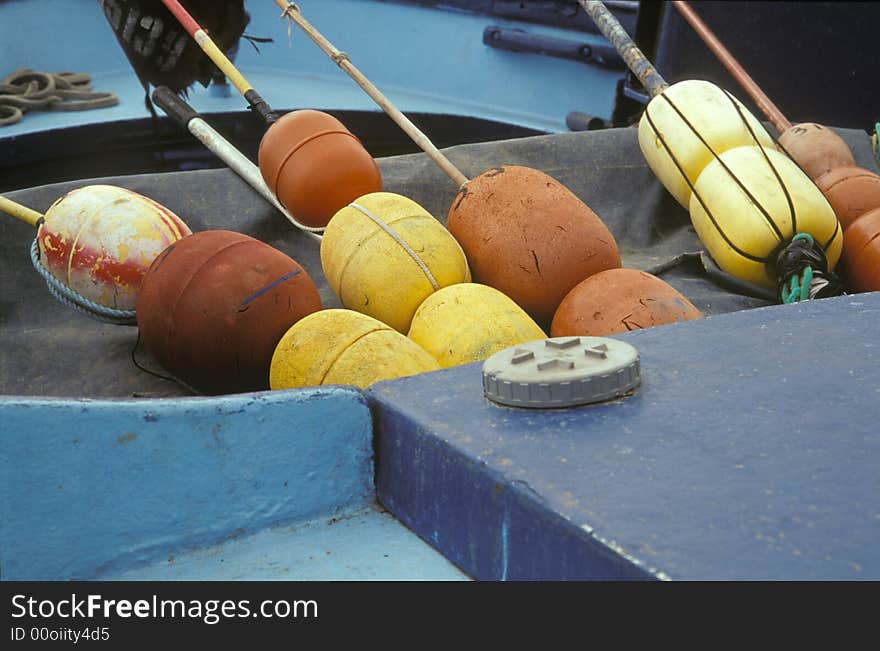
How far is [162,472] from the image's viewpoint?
3.25 ft

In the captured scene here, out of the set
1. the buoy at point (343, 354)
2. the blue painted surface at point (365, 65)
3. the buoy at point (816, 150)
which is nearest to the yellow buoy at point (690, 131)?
the buoy at point (816, 150)

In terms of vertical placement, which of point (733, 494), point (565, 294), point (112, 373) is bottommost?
point (112, 373)

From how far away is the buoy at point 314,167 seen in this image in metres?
2.33

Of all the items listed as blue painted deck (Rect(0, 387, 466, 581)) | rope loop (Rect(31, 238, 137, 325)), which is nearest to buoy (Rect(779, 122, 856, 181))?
rope loop (Rect(31, 238, 137, 325))

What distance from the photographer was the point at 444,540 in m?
1.01

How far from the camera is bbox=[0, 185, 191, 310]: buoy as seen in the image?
2.06 metres

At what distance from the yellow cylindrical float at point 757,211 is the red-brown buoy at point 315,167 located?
799 millimetres

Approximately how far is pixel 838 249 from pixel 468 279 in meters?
0.91

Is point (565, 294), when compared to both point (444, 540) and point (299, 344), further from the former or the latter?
point (444, 540)

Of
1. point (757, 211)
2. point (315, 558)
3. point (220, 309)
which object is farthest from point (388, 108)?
point (315, 558)

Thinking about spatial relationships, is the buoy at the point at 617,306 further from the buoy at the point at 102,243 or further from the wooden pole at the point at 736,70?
the wooden pole at the point at 736,70

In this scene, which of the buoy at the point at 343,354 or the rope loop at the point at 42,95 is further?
the rope loop at the point at 42,95
